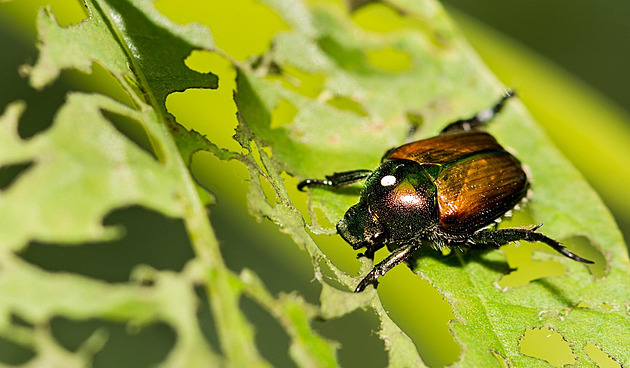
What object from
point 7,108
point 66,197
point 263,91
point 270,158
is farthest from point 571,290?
point 7,108

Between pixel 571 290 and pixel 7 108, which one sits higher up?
pixel 7 108

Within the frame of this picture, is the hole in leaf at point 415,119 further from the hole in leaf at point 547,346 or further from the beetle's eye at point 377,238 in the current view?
the hole in leaf at point 547,346

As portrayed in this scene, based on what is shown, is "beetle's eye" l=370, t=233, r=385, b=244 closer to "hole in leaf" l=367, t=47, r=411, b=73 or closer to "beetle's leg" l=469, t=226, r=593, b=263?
"beetle's leg" l=469, t=226, r=593, b=263

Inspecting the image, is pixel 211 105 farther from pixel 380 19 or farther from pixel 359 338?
pixel 380 19

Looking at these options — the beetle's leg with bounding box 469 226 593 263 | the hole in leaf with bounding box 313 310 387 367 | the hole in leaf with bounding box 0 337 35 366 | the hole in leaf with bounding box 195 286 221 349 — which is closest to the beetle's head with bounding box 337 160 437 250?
the beetle's leg with bounding box 469 226 593 263

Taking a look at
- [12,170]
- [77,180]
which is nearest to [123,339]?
[77,180]

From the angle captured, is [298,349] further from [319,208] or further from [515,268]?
[515,268]
